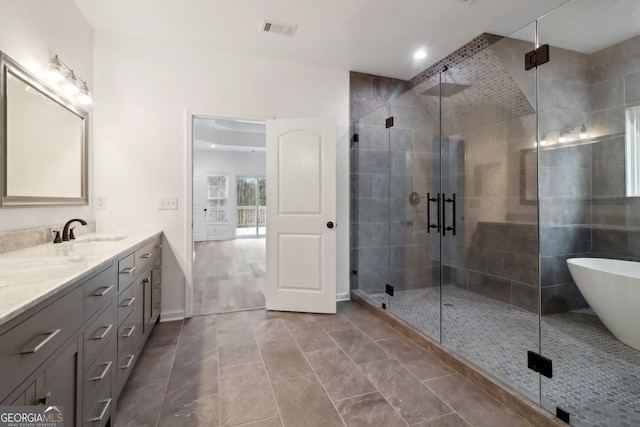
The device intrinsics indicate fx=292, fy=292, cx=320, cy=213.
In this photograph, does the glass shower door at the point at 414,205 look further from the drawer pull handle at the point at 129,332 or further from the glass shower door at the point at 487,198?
the drawer pull handle at the point at 129,332

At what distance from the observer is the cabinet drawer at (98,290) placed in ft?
3.79

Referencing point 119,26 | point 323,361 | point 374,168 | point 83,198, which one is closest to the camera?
point 323,361

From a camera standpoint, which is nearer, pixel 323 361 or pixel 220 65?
pixel 323 361

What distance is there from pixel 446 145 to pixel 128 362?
317cm

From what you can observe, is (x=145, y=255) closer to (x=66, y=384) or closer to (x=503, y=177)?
(x=66, y=384)

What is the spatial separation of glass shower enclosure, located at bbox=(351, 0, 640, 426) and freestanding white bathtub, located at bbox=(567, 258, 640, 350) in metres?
0.05

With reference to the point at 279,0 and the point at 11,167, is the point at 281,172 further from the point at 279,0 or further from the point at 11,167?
the point at 11,167

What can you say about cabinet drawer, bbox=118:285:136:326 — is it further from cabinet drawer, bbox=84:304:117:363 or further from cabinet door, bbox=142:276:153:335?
cabinet door, bbox=142:276:153:335

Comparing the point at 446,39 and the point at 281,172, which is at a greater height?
the point at 446,39

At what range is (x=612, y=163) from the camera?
222cm

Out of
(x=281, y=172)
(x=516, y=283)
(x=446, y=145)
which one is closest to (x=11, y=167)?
(x=281, y=172)

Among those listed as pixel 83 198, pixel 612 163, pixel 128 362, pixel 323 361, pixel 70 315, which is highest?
pixel 612 163

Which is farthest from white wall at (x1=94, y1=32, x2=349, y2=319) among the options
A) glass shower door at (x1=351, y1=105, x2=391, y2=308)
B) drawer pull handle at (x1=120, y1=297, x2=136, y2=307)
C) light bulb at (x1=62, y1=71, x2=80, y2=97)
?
drawer pull handle at (x1=120, y1=297, x2=136, y2=307)

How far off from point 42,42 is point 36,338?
A: 2059mm
